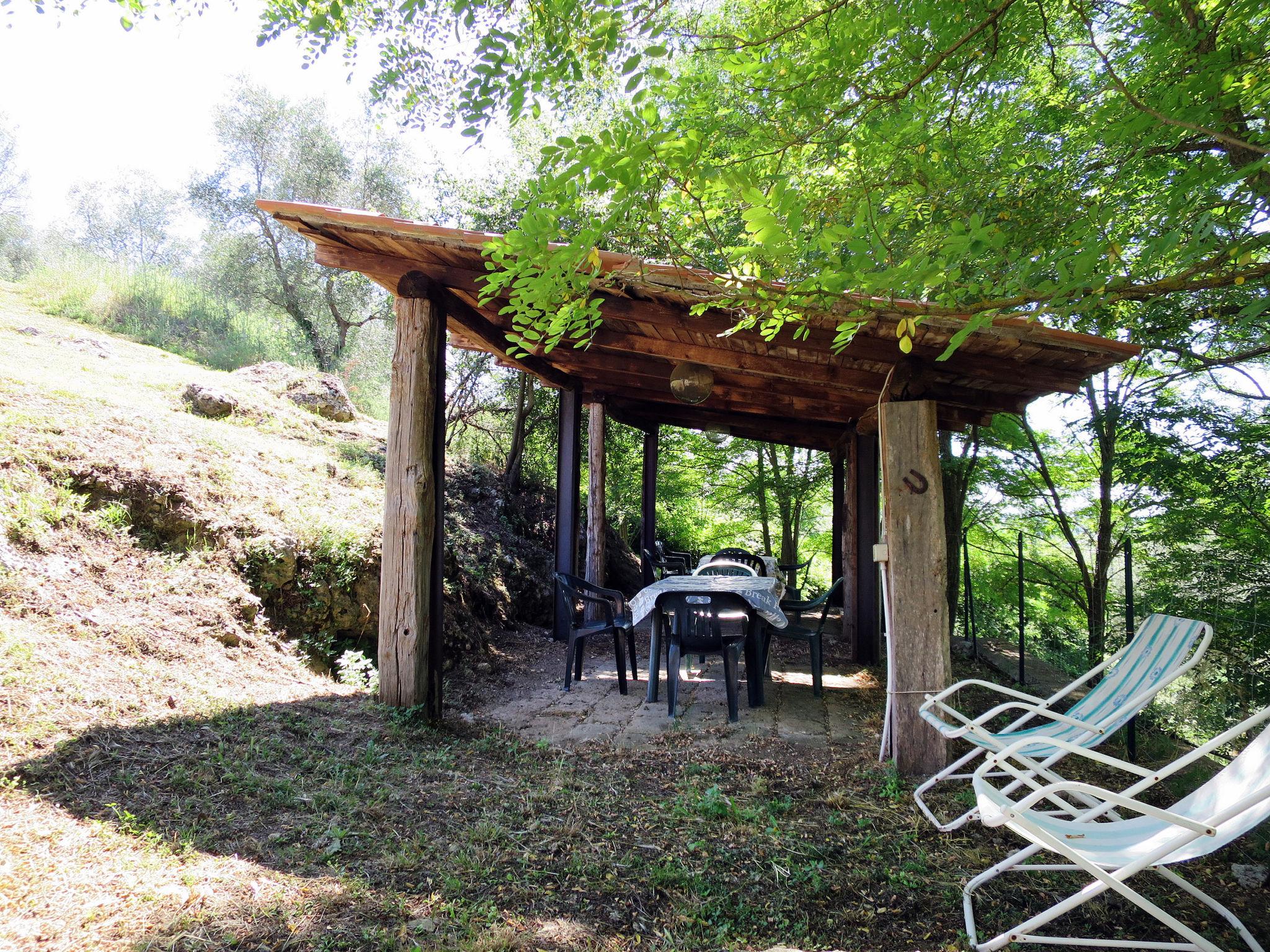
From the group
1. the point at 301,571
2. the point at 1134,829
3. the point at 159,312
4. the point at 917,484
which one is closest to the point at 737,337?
the point at 917,484

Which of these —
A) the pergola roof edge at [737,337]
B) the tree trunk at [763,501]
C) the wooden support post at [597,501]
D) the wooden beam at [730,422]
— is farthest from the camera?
the tree trunk at [763,501]

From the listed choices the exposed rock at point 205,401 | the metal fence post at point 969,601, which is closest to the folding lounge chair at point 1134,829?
the metal fence post at point 969,601

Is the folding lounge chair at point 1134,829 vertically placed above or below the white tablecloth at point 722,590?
below

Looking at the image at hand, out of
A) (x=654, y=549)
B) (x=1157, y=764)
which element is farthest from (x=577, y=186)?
(x=654, y=549)

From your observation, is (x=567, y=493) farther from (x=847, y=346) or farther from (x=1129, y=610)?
(x=1129, y=610)

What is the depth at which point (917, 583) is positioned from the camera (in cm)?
340

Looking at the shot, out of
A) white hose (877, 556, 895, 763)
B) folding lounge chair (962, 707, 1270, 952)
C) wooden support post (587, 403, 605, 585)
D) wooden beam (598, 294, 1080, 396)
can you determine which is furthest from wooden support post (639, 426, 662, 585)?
folding lounge chair (962, 707, 1270, 952)

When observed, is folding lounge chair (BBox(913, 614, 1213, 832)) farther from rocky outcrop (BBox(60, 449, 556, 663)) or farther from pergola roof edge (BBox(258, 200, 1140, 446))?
rocky outcrop (BBox(60, 449, 556, 663))

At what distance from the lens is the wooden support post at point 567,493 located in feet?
21.1

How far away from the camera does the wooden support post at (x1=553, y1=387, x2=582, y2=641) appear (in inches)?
253

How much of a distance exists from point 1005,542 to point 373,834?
7.54 meters

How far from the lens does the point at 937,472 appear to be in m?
3.47

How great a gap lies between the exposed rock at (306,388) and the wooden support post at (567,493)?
3.10 meters

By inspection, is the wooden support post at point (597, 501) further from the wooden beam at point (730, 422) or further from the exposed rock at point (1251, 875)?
the exposed rock at point (1251, 875)
